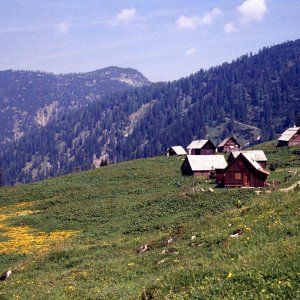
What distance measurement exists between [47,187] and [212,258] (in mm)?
71752

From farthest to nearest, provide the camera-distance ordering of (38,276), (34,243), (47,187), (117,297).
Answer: (47,187) → (34,243) → (38,276) → (117,297)

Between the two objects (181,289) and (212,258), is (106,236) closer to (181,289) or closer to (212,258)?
(212,258)

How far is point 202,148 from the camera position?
388 ft

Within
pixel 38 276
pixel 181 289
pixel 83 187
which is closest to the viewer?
pixel 181 289

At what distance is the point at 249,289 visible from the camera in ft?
45.2

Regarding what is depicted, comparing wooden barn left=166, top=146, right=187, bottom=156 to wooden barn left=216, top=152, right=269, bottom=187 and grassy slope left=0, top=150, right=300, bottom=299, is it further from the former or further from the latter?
grassy slope left=0, top=150, right=300, bottom=299

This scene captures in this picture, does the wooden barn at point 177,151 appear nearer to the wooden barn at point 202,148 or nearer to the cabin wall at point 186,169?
the wooden barn at point 202,148

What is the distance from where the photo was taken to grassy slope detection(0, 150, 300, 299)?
48.9ft

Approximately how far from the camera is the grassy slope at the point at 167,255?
587 inches

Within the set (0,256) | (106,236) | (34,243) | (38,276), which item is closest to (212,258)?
(38,276)

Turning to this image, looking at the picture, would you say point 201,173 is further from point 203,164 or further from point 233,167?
point 233,167

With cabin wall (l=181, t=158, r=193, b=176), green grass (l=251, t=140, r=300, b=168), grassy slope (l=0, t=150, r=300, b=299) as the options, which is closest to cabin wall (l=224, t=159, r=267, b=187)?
grassy slope (l=0, t=150, r=300, b=299)

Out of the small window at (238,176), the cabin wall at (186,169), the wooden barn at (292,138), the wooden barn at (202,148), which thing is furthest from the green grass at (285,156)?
the wooden barn at (202,148)

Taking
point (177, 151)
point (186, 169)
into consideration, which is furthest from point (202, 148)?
point (186, 169)
